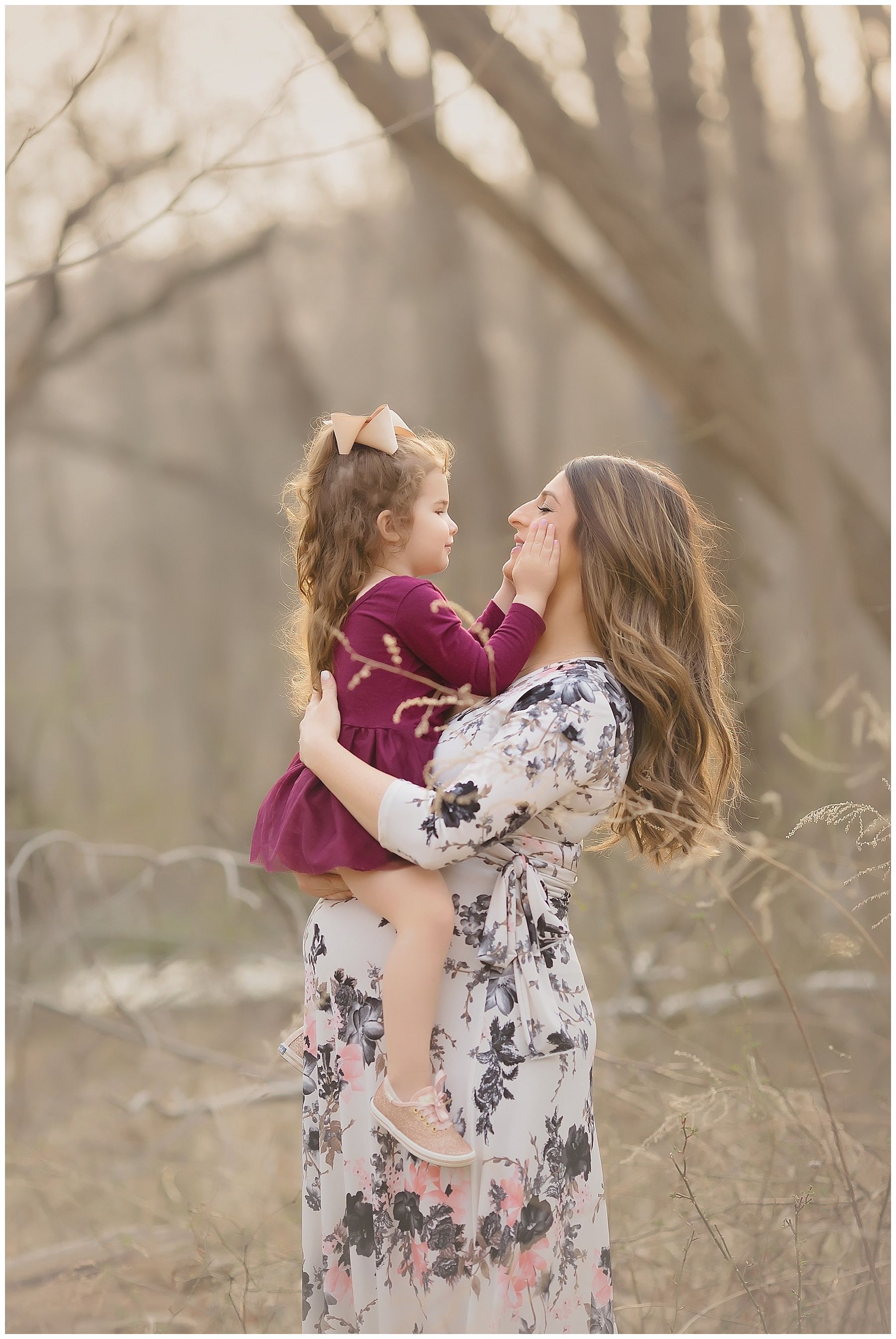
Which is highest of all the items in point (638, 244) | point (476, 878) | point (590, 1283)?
point (638, 244)

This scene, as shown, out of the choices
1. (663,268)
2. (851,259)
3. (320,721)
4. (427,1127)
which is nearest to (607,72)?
(663,268)

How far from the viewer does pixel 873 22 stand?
411cm

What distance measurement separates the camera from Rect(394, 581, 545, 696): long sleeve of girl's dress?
1.85 m

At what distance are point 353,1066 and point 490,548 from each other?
3246 millimetres

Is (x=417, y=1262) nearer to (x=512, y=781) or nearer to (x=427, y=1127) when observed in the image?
(x=427, y=1127)

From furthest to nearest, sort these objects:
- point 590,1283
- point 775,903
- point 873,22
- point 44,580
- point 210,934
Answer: point 44,580, point 210,934, point 775,903, point 873,22, point 590,1283

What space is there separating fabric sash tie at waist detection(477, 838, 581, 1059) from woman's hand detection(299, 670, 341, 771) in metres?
0.33

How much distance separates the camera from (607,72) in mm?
4203

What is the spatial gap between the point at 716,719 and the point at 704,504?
2.42m

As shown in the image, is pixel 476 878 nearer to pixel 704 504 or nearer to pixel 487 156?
pixel 704 504

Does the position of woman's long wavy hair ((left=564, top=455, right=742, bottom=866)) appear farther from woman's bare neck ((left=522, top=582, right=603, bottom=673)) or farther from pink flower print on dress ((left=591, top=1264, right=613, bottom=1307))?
pink flower print on dress ((left=591, top=1264, right=613, bottom=1307))

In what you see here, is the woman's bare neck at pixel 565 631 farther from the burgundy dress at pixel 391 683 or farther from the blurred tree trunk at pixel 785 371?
the blurred tree trunk at pixel 785 371

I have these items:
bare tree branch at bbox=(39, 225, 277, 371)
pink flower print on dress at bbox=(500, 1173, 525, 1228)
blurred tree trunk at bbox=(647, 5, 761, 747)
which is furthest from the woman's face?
bare tree branch at bbox=(39, 225, 277, 371)

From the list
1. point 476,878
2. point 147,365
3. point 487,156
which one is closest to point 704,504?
point 487,156
